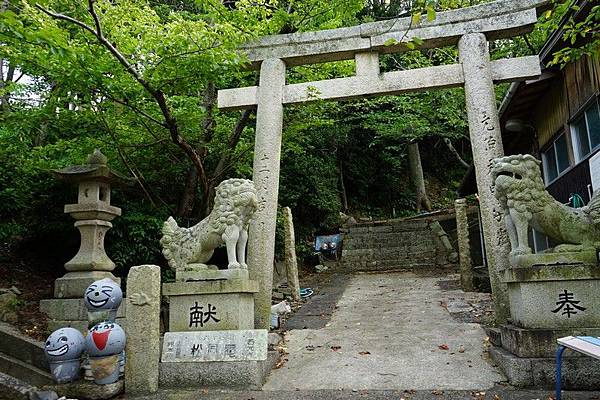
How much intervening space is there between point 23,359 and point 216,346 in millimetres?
2786

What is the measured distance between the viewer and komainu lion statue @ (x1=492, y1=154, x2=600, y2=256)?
5.12 meters

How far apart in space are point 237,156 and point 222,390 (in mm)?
5782

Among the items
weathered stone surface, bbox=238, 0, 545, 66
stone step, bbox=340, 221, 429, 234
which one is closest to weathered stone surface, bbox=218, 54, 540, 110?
weathered stone surface, bbox=238, 0, 545, 66

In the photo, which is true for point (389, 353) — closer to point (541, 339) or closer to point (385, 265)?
point (541, 339)

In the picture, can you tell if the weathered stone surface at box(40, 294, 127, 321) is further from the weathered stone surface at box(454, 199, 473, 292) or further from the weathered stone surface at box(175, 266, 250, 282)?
the weathered stone surface at box(454, 199, 473, 292)

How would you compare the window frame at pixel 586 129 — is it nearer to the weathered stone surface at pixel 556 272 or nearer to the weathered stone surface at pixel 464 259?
the weathered stone surface at pixel 556 272

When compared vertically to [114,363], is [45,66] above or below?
above

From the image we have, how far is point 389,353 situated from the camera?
20.1 ft

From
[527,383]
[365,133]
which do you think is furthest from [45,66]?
[365,133]

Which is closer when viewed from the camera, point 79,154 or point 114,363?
point 114,363

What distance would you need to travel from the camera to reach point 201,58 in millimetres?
6598

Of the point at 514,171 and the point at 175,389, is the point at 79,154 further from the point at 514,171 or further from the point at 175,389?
the point at 514,171

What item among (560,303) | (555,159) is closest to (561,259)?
(560,303)

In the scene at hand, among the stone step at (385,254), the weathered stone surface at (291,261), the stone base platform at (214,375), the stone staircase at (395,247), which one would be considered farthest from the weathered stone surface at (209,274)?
the stone step at (385,254)
